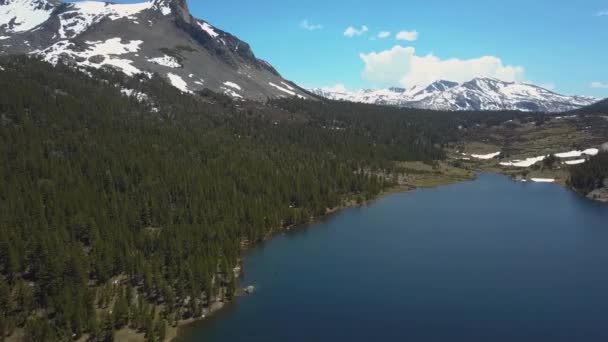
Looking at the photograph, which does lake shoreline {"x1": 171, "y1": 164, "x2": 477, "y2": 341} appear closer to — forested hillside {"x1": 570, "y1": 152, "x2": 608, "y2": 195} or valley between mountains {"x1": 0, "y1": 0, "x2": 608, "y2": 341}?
valley between mountains {"x1": 0, "y1": 0, "x2": 608, "y2": 341}

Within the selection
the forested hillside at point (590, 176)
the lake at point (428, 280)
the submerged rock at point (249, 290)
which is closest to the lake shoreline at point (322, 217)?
the submerged rock at point (249, 290)

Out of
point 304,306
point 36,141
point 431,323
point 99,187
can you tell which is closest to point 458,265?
point 431,323

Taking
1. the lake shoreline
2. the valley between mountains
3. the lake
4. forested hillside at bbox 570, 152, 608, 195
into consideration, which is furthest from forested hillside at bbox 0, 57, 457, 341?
forested hillside at bbox 570, 152, 608, 195

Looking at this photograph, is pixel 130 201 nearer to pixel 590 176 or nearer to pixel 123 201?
pixel 123 201

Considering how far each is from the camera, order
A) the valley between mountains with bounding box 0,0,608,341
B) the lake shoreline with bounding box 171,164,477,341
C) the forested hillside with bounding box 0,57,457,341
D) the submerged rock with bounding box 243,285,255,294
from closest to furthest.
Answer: the lake shoreline with bounding box 171,164,477,341 → the valley between mountains with bounding box 0,0,608,341 → the forested hillside with bounding box 0,57,457,341 → the submerged rock with bounding box 243,285,255,294

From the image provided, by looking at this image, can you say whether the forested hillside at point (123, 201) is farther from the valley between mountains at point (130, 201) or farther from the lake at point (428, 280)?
the lake at point (428, 280)

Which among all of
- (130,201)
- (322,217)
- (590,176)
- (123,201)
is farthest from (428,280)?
(590,176)
